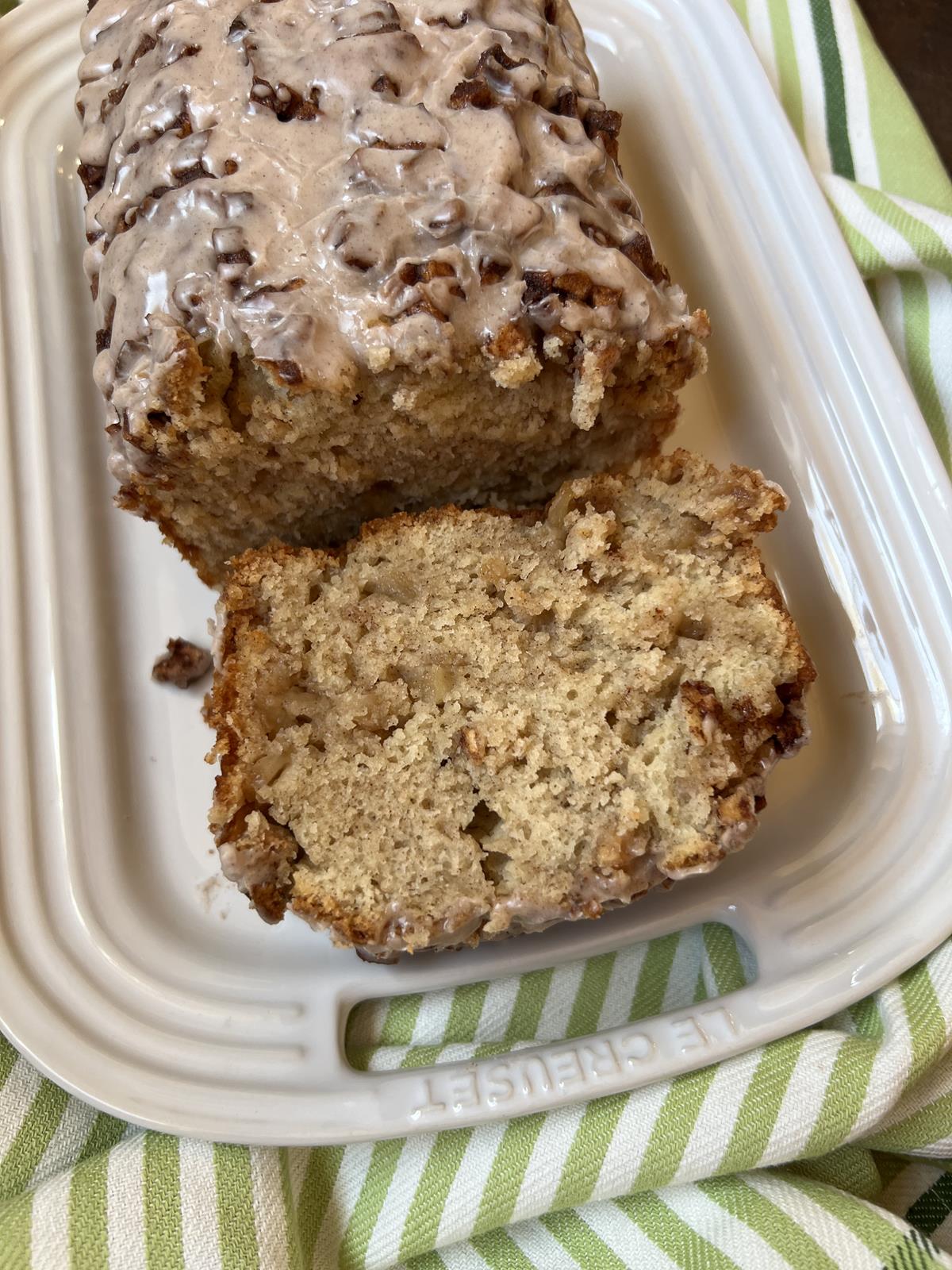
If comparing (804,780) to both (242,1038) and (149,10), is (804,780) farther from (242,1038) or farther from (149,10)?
(149,10)

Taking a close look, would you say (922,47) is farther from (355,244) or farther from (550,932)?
(550,932)

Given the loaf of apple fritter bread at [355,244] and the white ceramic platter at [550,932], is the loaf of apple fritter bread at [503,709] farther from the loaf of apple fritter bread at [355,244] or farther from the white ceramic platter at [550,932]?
the white ceramic platter at [550,932]

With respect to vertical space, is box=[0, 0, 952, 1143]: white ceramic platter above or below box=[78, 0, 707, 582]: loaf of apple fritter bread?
below

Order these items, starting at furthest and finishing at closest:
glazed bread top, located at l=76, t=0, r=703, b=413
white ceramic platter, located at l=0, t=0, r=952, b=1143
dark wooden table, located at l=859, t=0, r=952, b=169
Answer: dark wooden table, located at l=859, t=0, r=952, b=169, white ceramic platter, located at l=0, t=0, r=952, b=1143, glazed bread top, located at l=76, t=0, r=703, b=413

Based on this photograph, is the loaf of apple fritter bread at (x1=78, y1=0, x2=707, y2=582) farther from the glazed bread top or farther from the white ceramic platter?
the white ceramic platter

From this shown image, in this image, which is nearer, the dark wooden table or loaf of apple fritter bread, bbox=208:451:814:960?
loaf of apple fritter bread, bbox=208:451:814:960

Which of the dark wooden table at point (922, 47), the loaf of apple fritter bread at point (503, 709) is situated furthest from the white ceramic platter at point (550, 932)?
the dark wooden table at point (922, 47)

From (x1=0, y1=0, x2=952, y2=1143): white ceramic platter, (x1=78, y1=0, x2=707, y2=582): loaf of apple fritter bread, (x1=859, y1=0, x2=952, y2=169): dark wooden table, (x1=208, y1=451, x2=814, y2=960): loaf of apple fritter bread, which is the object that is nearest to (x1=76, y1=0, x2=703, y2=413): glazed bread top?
(x1=78, y1=0, x2=707, y2=582): loaf of apple fritter bread

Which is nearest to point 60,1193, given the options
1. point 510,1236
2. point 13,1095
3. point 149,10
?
point 13,1095

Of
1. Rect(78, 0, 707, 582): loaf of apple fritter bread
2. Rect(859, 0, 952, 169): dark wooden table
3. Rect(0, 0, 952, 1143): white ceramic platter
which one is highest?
Rect(859, 0, 952, 169): dark wooden table
